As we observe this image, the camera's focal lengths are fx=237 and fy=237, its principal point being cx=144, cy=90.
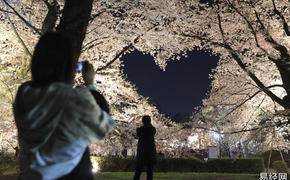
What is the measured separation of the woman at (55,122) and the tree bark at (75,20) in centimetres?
159

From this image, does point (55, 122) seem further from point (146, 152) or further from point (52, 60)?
point (146, 152)

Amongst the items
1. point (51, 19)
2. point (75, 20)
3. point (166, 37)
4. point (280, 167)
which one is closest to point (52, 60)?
point (75, 20)

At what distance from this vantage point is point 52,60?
4.74ft

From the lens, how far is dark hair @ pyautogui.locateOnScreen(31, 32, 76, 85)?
1.44m

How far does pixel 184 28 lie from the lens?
33.2ft

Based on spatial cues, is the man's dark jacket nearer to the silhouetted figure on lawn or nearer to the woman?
the silhouetted figure on lawn

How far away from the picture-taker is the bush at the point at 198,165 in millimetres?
15695

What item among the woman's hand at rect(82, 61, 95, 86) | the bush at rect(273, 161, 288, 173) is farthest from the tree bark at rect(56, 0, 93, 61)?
the bush at rect(273, 161, 288, 173)

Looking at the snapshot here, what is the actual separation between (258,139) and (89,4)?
6515 mm

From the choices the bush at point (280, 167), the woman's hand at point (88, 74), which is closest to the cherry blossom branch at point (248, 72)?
the woman's hand at point (88, 74)

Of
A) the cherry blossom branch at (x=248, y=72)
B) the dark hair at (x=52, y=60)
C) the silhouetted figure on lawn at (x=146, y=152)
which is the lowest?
the silhouetted figure on lawn at (x=146, y=152)

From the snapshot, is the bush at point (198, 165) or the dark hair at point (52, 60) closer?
the dark hair at point (52, 60)

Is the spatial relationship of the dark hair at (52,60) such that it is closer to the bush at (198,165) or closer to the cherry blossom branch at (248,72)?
the cherry blossom branch at (248,72)

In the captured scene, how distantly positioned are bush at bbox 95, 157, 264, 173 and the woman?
15.0 m
